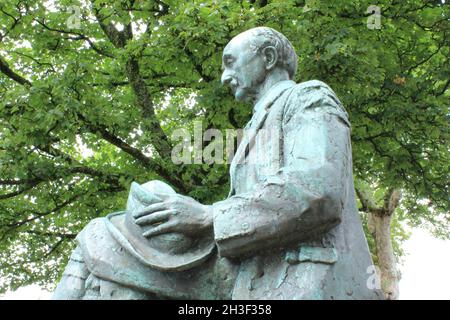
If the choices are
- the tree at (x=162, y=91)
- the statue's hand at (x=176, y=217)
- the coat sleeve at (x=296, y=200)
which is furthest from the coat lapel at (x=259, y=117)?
the tree at (x=162, y=91)

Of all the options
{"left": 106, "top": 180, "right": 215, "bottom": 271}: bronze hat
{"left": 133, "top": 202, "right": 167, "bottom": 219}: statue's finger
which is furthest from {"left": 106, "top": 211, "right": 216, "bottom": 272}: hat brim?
{"left": 133, "top": 202, "right": 167, "bottom": 219}: statue's finger

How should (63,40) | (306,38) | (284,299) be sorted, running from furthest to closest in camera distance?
(63,40), (306,38), (284,299)

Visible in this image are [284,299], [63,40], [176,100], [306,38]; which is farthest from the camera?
[176,100]

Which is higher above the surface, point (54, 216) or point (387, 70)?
point (387, 70)

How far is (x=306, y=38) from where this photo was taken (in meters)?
7.94

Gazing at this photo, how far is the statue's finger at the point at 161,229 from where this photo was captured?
8.73 ft

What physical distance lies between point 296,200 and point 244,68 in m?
0.99

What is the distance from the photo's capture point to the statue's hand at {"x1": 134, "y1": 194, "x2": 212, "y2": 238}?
8.75 feet

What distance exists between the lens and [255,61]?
326 cm

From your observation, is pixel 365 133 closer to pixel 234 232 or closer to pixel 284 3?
pixel 284 3

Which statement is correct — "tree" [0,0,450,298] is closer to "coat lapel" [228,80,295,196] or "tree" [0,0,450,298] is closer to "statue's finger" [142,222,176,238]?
"coat lapel" [228,80,295,196]

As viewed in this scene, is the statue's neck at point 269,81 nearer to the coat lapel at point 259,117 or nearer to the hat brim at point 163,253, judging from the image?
the coat lapel at point 259,117

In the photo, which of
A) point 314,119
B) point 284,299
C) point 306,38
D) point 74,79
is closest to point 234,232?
point 284,299

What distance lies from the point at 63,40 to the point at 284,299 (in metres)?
9.13
